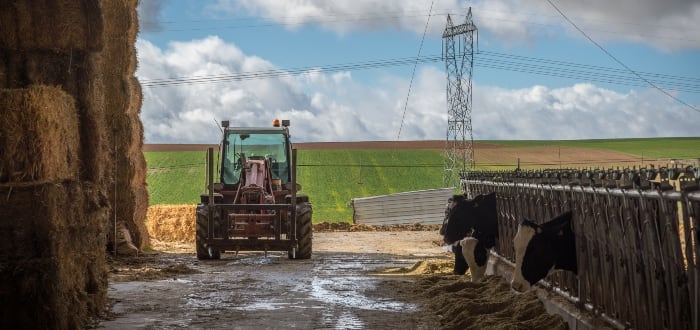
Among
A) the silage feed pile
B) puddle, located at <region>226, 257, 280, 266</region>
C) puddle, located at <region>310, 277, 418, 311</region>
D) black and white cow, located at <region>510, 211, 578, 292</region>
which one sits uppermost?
black and white cow, located at <region>510, 211, 578, 292</region>

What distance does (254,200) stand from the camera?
70.6ft

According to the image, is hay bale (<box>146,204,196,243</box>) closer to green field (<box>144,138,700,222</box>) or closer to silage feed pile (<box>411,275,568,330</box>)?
silage feed pile (<box>411,275,568,330</box>)

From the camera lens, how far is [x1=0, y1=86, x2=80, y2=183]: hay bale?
33.5 feet

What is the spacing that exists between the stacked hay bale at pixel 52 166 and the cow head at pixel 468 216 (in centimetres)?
504

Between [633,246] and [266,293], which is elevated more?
[633,246]

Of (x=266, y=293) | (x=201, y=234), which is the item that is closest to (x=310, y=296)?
(x=266, y=293)

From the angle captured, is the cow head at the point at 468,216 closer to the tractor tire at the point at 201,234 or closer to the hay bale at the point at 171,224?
the tractor tire at the point at 201,234

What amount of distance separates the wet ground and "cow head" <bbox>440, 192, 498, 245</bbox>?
3.46 feet

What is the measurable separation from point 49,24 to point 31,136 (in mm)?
4045

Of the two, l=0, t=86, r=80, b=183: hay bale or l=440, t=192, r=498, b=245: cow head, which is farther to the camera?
l=440, t=192, r=498, b=245: cow head

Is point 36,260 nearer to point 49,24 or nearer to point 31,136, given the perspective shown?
point 31,136

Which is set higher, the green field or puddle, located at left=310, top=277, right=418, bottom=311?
the green field

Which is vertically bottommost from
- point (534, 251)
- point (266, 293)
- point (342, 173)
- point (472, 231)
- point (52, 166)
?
point (266, 293)

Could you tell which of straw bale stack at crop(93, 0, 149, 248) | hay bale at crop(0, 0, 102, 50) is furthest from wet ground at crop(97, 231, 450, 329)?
hay bale at crop(0, 0, 102, 50)
